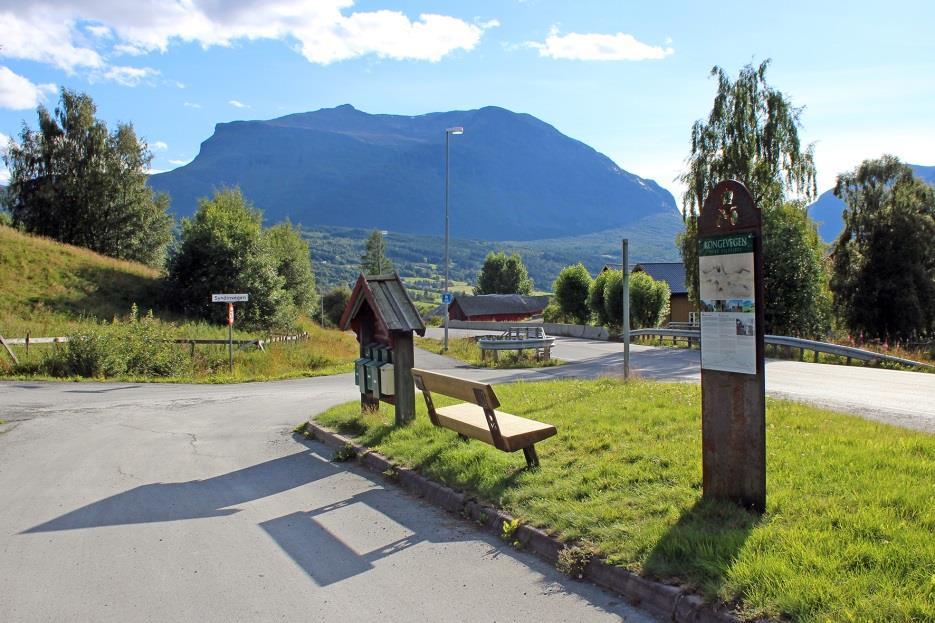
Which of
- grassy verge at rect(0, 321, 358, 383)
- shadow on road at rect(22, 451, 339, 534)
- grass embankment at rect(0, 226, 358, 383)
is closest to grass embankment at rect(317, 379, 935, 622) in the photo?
shadow on road at rect(22, 451, 339, 534)

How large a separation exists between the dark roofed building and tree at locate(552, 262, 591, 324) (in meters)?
39.6

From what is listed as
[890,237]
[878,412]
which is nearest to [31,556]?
→ [878,412]

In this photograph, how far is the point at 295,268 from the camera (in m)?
57.0

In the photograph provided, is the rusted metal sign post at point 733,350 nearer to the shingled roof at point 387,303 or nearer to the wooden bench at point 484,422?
the wooden bench at point 484,422

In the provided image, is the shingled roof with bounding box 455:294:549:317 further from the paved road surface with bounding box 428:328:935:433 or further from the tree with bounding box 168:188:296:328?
the paved road surface with bounding box 428:328:935:433

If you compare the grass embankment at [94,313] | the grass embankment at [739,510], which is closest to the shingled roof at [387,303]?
the grass embankment at [739,510]

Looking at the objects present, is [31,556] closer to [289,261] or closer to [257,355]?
[257,355]

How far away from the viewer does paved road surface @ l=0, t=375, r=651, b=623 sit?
4480 mm

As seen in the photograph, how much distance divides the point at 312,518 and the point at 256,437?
4.71m

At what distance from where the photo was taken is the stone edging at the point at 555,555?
13.1 feet

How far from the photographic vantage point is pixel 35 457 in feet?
31.0

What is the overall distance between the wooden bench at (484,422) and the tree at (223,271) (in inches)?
1205

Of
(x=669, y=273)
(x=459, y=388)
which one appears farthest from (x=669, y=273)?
(x=459, y=388)

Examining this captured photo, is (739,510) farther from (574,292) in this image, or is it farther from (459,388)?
(574,292)
